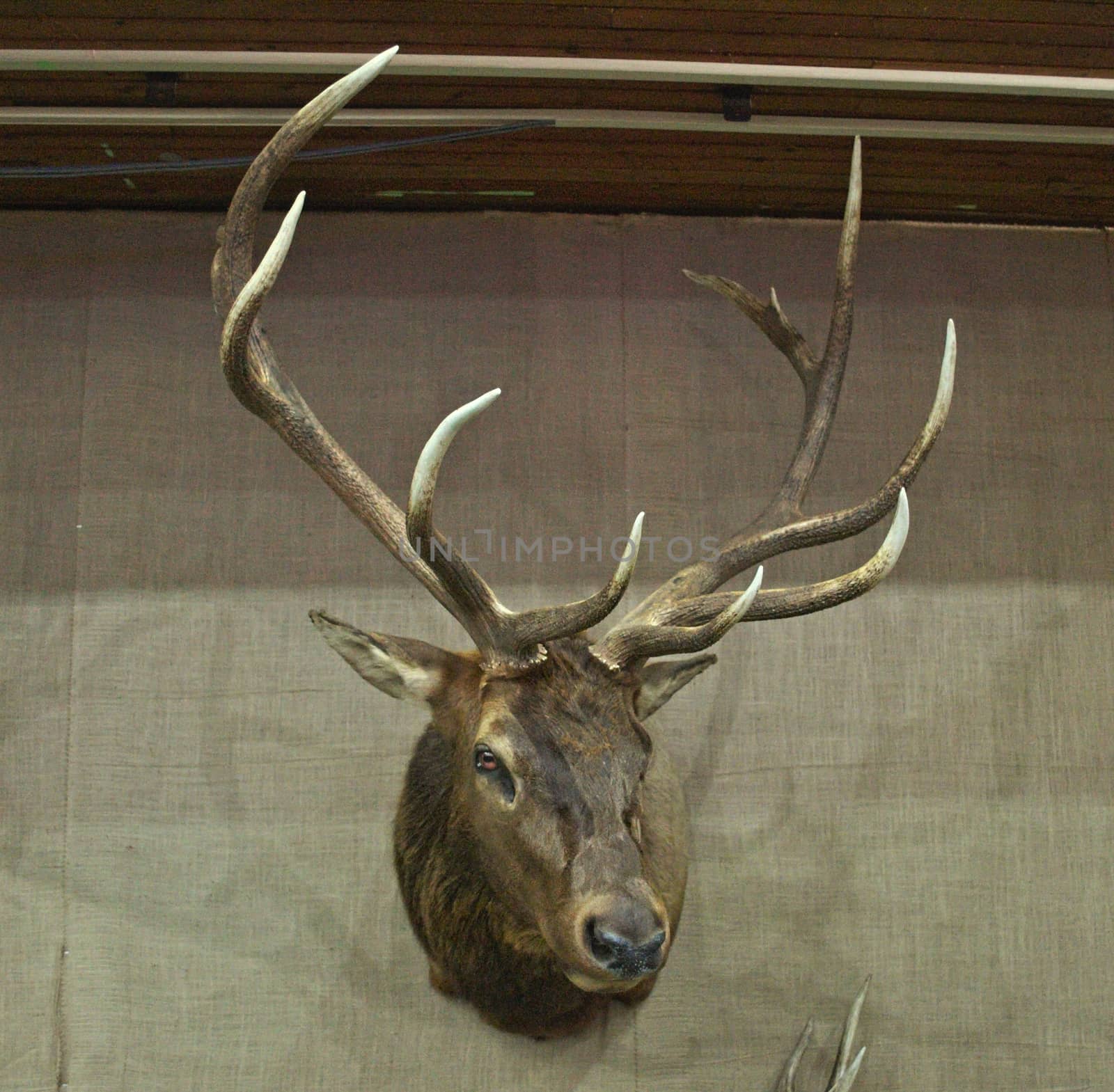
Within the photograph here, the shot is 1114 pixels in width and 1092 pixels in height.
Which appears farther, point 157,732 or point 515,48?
point 157,732

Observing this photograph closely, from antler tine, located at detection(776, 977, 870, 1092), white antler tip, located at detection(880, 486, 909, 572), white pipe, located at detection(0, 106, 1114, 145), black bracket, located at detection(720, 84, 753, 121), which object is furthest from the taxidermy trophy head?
antler tine, located at detection(776, 977, 870, 1092)

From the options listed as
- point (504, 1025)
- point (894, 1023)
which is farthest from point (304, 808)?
point (894, 1023)

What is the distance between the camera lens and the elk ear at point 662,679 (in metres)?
2.57

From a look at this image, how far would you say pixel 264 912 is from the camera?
9.48ft

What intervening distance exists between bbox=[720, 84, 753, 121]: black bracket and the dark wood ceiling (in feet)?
0.10

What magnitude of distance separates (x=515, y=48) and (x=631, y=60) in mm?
274

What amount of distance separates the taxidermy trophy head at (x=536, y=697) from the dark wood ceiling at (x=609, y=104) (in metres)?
0.29

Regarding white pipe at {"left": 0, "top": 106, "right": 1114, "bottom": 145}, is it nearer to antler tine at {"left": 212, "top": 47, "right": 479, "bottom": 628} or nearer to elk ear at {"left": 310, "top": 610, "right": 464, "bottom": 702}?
antler tine at {"left": 212, "top": 47, "right": 479, "bottom": 628}

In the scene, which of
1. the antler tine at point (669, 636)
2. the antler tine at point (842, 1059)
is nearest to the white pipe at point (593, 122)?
the antler tine at point (669, 636)

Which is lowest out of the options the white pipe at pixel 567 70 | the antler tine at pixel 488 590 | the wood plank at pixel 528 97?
the antler tine at pixel 488 590

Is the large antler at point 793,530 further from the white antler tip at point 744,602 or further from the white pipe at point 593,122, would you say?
the white pipe at point 593,122

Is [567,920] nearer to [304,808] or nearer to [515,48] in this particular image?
[304,808]

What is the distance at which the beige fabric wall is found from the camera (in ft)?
9.43

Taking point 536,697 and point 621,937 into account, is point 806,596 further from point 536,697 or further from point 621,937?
point 621,937
